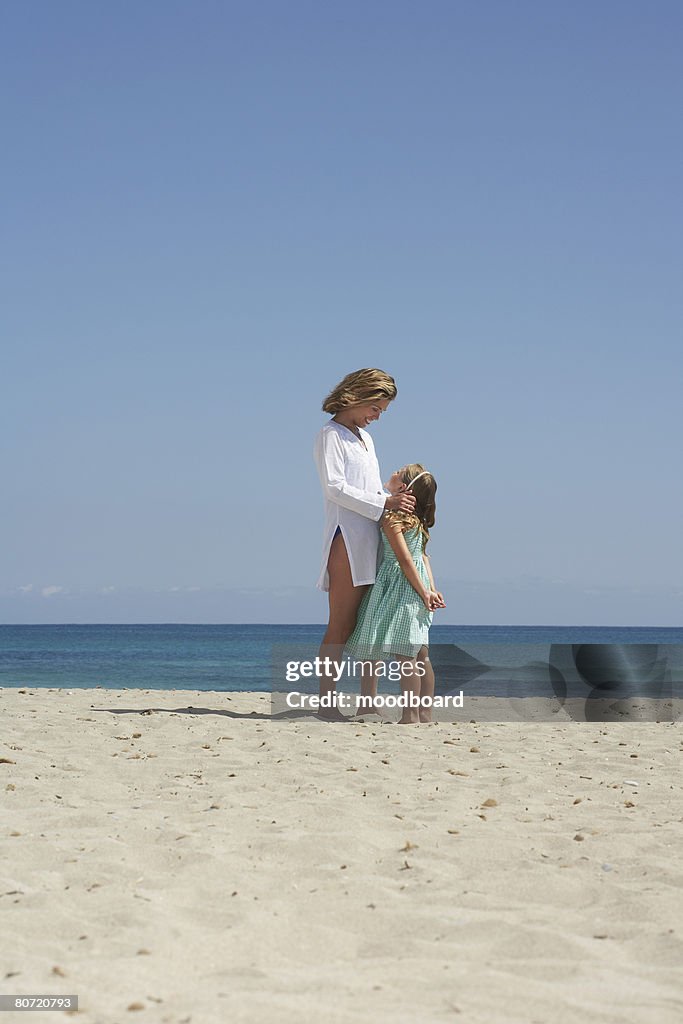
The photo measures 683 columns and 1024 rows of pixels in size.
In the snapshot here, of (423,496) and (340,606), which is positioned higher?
(423,496)

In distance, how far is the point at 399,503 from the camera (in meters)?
6.10

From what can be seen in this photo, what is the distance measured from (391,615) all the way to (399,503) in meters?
0.70

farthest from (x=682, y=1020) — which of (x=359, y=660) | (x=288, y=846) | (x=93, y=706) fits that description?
(x=93, y=706)

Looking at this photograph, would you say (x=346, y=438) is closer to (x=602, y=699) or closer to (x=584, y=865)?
(x=602, y=699)

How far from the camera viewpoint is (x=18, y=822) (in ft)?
11.5

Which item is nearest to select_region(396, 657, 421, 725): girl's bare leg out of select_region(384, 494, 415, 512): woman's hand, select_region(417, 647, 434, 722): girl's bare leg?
select_region(417, 647, 434, 722): girl's bare leg

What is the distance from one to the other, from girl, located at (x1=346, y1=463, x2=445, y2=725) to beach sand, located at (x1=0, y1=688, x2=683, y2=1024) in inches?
41.0

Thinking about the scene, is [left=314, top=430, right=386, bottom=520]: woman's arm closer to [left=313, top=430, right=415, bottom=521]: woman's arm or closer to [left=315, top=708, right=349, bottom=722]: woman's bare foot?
[left=313, top=430, right=415, bottom=521]: woman's arm

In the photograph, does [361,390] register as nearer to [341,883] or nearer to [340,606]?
[340,606]

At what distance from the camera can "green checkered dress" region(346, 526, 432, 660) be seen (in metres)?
6.04

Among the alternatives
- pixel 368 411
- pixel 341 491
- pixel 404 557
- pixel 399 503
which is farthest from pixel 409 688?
pixel 368 411
